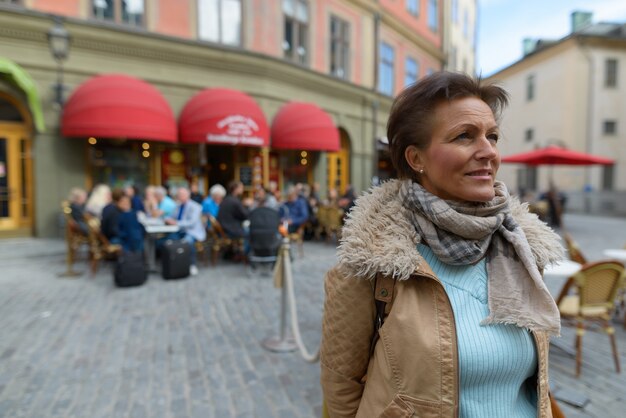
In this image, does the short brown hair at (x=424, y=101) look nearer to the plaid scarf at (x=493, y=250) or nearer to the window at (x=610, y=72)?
the plaid scarf at (x=493, y=250)

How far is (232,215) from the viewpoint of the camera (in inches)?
328

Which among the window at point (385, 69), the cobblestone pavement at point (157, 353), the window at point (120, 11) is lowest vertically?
the cobblestone pavement at point (157, 353)

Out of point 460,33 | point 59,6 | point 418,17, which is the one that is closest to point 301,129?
point 59,6

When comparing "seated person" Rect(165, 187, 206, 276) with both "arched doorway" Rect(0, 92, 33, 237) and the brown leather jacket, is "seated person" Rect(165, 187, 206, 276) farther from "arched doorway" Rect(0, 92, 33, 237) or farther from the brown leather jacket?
the brown leather jacket

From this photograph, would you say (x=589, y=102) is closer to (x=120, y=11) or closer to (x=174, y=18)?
(x=174, y=18)

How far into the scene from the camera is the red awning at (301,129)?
43.6 feet

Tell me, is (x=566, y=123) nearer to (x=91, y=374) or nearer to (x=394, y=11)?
(x=394, y=11)

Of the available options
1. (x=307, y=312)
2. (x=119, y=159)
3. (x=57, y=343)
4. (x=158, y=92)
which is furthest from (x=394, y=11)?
(x=57, y=343)

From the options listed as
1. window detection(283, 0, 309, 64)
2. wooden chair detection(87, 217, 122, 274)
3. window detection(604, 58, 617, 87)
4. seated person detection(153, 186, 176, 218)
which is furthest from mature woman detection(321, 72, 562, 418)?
window detection(604, 58, 617, 87)

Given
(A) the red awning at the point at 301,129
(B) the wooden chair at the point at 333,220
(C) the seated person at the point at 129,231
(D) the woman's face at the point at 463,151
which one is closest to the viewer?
(D) the woman's face at the point at 463,151

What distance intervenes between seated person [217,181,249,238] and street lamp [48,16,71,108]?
5480mm

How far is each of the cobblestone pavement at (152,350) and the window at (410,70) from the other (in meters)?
17.3

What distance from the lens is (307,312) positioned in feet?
17.7

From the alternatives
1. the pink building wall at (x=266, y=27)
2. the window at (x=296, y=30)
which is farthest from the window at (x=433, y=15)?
the pink building wall at (x=266, y=27)
